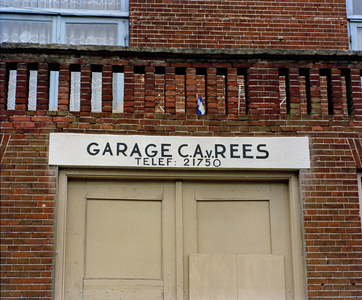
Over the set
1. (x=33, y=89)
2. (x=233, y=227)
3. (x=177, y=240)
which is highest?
(x=33, y=89)

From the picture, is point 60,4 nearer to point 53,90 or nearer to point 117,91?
point 53,90

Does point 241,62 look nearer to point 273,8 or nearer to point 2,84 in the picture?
point 273,8

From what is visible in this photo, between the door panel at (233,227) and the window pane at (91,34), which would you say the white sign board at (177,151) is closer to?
the door panel at (233,227)

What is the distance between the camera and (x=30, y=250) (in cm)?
636

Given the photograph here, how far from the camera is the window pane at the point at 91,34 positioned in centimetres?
892

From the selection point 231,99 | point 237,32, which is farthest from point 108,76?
point 237,32

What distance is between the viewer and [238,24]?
8875mm

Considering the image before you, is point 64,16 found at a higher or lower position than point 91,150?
higher

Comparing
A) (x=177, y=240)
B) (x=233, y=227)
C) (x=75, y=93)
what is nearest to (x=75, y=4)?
(x=75, y=93)

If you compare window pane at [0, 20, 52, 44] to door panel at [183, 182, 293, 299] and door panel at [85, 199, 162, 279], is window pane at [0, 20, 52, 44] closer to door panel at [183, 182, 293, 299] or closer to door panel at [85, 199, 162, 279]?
door panel at [85, 199, 162, 279]

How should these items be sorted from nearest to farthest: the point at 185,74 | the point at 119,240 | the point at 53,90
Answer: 1. the point at 119,240
2. the point at 185,74
3. the point at 53,90

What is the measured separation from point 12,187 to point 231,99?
2.94 m

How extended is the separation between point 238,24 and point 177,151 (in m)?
3.11

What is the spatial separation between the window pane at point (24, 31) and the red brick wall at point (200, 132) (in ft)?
6.86
